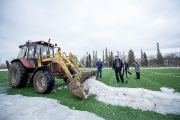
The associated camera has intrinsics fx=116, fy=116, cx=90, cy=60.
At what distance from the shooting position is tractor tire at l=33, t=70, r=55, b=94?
5430mm

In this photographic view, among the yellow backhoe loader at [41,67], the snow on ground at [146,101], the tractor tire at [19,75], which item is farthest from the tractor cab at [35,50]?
the snow on ground at [146,101]

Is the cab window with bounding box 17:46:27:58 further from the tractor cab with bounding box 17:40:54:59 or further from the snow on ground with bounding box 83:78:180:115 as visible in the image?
the snow on ground with bounding box 83:78:180:115

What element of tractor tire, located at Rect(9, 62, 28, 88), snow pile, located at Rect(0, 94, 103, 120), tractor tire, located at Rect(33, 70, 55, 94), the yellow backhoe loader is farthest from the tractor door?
snow pile, located at Rect(0, 94, 103, 120)

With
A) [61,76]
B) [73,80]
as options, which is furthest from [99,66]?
[73,80]

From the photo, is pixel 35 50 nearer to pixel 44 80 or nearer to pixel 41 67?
pixel 41 67

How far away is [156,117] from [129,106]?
2.98 feet

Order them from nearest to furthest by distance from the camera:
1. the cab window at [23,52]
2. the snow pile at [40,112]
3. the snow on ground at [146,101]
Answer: the snow pile at [40,112], the snow on ground at [146,101], the cab window at [23,52]

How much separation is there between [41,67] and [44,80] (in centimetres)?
70

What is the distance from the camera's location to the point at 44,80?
584 cm

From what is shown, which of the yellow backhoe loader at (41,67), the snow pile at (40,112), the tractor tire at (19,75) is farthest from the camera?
the tractor tire at (19,75)

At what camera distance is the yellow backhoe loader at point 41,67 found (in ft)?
18.6

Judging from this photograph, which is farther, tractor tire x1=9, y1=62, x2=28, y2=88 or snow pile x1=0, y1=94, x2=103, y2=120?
tractor tire x1=9, y1=62, x2=28, y2=88

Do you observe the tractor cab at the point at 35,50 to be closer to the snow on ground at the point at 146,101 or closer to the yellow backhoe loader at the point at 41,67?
the yellow backhoe loader at the point at 41,67

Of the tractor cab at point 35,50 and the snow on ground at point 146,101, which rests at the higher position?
the tractor cab at point 35,50
